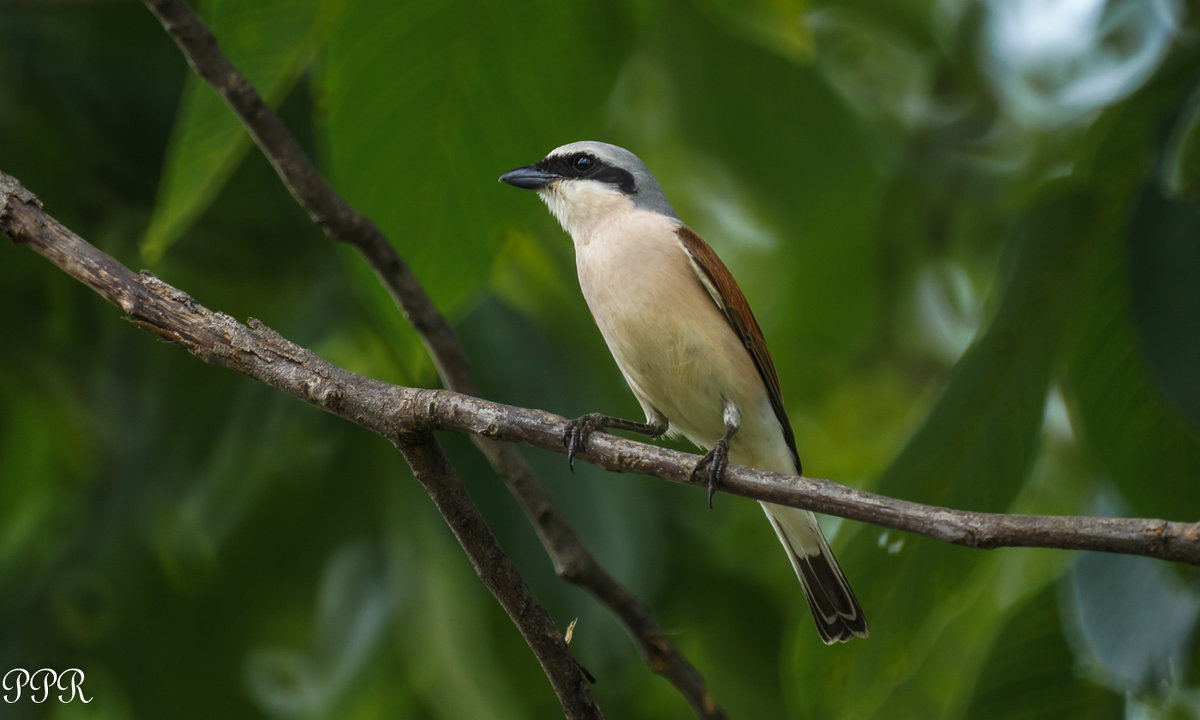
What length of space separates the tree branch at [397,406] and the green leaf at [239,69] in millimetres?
454

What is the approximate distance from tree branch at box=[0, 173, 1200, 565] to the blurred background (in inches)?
17.3

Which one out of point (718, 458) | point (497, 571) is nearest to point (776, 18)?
point (718, 458)

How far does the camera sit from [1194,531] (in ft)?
5.03

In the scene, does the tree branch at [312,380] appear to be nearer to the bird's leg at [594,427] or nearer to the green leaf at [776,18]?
the bird's leg at [594,427]

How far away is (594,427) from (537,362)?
3.28 feet

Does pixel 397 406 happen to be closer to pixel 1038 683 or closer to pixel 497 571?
pixel 497 571

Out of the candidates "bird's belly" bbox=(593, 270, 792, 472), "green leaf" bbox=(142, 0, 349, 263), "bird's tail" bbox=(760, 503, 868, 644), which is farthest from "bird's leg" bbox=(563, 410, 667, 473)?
"green leaf" bbox=(142, 0, 349, 263)

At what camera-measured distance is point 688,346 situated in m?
3.46

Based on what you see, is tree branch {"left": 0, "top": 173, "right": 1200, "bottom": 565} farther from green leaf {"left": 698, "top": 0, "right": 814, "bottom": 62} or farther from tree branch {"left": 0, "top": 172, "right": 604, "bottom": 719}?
green leaf {"left": 698, "top": 0, "right": 814, "bottom": 62}

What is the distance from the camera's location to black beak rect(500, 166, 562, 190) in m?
3.44

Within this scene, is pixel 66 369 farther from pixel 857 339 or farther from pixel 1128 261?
pixel 1128 261

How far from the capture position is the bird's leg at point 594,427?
81.5 inches

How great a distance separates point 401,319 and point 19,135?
87.2 inches

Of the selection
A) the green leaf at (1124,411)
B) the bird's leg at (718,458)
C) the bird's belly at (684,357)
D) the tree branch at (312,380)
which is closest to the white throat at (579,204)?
the bird's belly at (684,357)
